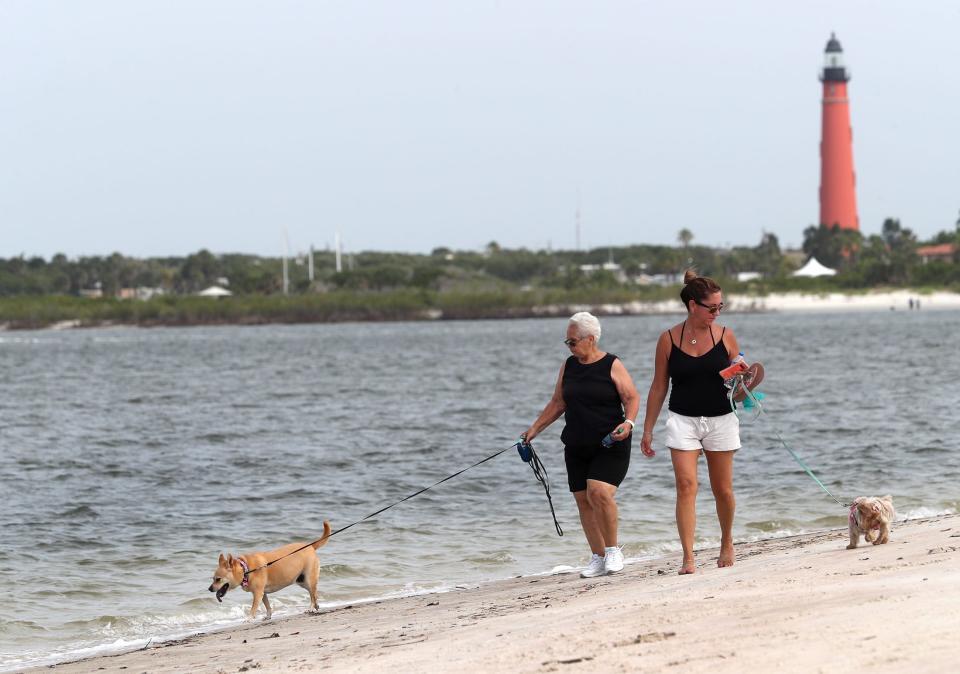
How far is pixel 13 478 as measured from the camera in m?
19.2

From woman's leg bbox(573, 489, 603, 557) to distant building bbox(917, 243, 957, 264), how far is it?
13611cm

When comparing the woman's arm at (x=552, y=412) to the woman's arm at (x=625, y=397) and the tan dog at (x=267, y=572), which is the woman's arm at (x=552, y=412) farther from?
the tan dog at (x=267, y=572)

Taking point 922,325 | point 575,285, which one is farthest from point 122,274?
point 922,325

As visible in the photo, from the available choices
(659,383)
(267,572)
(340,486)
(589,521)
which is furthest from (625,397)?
(340,486)

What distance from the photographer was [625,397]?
28.5 ft

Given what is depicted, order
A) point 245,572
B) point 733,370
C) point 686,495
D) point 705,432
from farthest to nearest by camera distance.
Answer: point 245,572, point 686,495, point 705,432, point 733,370

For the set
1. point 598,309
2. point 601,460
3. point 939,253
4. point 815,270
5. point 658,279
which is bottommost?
point 598,309

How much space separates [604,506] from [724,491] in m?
0.79

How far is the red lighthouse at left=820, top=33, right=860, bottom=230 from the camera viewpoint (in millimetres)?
130375

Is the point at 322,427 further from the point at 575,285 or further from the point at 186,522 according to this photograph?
the point at 575,285

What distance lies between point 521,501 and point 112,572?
4.80 m

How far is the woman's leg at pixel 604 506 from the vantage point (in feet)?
29.1

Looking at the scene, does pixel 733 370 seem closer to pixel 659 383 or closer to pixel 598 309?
pixel 659 383

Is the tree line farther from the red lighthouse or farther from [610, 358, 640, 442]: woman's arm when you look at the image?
[610, 358, 640, 442]: woman's arm
